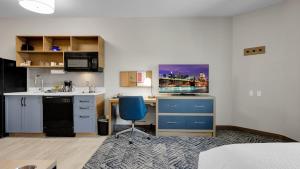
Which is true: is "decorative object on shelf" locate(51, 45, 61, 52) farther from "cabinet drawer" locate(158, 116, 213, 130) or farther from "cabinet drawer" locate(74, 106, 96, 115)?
"cabinet drawer" locate(158, 116, 213, 130)

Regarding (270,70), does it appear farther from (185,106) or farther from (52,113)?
(52,113)

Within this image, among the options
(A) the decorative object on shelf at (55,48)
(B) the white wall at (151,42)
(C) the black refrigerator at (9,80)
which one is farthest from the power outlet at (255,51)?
(C) the black refrigerator at (9,80)

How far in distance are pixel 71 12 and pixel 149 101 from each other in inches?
98.8

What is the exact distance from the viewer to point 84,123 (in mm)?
3379

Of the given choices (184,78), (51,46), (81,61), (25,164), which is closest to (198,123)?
(184,78)

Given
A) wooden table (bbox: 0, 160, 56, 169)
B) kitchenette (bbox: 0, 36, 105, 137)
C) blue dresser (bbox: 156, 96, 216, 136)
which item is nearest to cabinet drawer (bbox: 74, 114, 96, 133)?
kitchenette (bbox: 0, 36, 105, 137)

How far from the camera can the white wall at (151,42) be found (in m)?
3.94

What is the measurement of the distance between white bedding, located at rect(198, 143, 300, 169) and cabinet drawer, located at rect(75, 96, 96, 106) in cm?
263

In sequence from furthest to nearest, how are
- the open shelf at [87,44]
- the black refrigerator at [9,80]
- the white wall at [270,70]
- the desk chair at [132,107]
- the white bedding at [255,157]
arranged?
the open shelf at [87,44] → the black refrigerator at [9,80] → the desk chair at [132,107] → the white wall at [270,70] → the white bedding at [255,157]

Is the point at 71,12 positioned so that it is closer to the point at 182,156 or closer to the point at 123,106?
the point at 123,106

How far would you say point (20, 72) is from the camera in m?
3.83

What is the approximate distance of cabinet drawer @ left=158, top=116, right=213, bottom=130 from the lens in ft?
11.2

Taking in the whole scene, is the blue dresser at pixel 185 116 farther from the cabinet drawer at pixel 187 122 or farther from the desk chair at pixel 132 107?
the desk chair at pixel 132 107

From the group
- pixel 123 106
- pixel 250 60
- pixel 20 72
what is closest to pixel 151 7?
pixel 123 106
